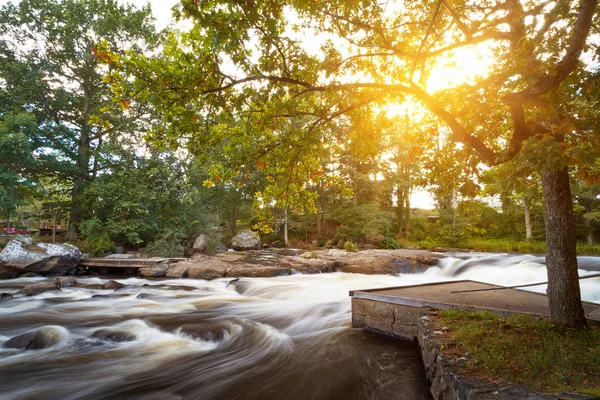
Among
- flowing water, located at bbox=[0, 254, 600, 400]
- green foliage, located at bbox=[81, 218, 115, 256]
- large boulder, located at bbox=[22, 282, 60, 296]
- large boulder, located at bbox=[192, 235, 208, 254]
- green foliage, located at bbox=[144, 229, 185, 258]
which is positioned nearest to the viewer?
flowing water, located at bbox=[0, 254, 600, 400]

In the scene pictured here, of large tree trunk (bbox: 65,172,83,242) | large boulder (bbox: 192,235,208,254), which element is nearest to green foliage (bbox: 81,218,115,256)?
large tree trunk (bbox: 65,172,83,242)

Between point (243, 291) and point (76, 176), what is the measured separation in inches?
715

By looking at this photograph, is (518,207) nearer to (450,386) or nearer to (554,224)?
(554,224)

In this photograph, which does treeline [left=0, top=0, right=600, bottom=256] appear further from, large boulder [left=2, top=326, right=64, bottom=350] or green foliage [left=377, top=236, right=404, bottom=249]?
large boulder [left=2, top=326, right=64, bottom=350]

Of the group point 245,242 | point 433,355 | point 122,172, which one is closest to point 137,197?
point 122,172

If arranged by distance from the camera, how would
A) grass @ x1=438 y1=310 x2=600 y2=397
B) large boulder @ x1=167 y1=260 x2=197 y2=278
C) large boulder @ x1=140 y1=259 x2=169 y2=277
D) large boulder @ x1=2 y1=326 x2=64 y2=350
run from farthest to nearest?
large boulder @ x1=140 y1=259 x2=169 y2=277 → large boulder @ x1=167 y1=260 x2=197 y2=278 → large boulder @ x1=2 y1=326 x2=64 y2=350 → grass @ x1=438 y1=310 x2=600 y2=397

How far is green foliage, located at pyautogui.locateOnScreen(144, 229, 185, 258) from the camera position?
62.7 ft

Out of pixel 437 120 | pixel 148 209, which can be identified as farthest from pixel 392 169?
pixel 437 120

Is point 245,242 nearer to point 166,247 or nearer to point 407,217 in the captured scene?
point 166,247

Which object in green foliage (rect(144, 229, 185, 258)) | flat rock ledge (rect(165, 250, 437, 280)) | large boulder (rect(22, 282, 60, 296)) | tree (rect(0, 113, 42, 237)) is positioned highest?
tree (rect(0, 113, 42, 237))

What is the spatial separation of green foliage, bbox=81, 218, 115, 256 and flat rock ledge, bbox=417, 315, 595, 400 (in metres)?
19.4

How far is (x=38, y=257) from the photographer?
44.8 feet

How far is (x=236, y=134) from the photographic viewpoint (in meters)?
5.75

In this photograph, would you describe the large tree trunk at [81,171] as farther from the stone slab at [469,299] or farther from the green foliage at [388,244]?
the green foliage at [388,244]
